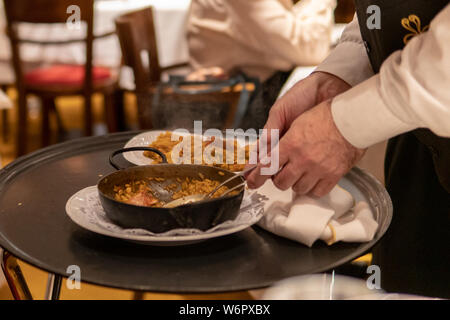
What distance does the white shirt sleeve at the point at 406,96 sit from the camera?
78 cm

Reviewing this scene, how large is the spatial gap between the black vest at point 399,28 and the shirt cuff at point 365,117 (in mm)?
180

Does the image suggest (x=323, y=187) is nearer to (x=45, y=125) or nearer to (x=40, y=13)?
(x=40, y=13)

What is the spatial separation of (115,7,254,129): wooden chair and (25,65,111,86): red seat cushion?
2.18ft

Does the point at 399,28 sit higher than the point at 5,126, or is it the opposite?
the point at 399,28

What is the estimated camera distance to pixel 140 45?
2.41 meters

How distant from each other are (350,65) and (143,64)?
4.88ft

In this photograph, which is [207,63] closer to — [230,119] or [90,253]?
[230,119]

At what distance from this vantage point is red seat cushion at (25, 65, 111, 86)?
10.1 feet

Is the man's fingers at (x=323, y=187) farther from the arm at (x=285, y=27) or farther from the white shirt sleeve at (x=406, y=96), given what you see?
the arm at (x=285, y=27)

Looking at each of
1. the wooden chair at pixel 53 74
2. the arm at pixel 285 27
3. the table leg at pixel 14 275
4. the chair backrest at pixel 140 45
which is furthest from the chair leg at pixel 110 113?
the table leg at pixel 14 275

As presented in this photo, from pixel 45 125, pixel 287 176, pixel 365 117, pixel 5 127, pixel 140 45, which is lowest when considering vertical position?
pixel 5 127
